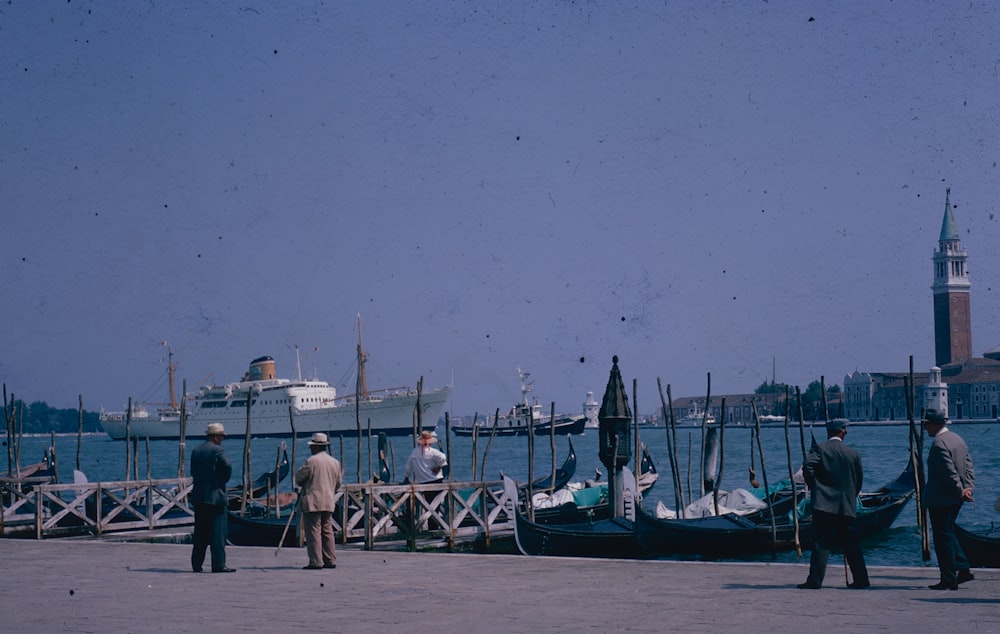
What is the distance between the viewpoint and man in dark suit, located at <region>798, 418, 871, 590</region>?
8.61 m

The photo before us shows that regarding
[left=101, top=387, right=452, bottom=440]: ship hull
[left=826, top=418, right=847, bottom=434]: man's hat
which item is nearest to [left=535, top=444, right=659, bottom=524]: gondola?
[left=826, top=418, right=847, bottom=434]: man's hat

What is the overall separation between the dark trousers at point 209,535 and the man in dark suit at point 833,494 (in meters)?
4.87

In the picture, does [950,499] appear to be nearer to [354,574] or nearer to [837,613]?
[837,613]

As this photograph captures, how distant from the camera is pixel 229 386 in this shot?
359 feet

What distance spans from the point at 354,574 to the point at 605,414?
23.5 feet

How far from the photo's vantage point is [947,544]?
8.41 m

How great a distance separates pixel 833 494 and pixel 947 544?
0.85 m

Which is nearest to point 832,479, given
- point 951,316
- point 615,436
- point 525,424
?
point 615,436

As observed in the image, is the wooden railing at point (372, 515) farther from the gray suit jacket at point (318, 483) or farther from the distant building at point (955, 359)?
the distant building at point (955, 359)

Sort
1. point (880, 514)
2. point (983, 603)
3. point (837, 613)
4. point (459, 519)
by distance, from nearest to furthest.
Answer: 1. point (837, 613)
2. point (983, 603)
3. point (459, 519)
4. point (880, 514)

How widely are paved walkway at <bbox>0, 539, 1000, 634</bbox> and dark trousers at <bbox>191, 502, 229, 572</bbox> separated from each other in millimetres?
237

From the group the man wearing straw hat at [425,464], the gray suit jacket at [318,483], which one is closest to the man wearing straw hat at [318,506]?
the gray suit jacket at [318,483]

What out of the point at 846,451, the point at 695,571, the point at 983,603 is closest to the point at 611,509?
the point at 695,571

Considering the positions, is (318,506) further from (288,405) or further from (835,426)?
(288,405)
